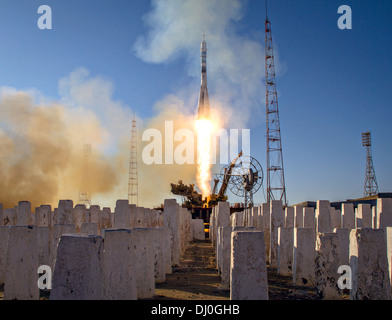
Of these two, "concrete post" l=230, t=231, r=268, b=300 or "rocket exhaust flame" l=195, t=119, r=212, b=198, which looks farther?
"rocket exhaust flame" l=195, t=119, r=212, b=198

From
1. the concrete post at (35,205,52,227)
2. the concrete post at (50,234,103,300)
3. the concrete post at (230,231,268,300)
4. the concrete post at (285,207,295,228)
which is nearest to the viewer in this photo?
the concrete post at (50,234,103,300)

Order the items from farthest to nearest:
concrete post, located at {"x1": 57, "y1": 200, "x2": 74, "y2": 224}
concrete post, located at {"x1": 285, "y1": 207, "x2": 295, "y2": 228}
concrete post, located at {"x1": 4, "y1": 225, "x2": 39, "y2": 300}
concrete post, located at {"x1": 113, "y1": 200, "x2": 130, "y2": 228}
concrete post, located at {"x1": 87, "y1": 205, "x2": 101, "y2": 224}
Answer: concrete post, located at {"x1": 87, "y1": 205, "x2": 101, "y2": 224} → concrete post, located at {"x1": 57, "y1": 200, "x2": 74, "y2": 224} → concrete post, located at {"x1": 285, "y1": 207, "x2": 295, "y2": 228} → concrete post, located at {"x1": 113, "y1": 200, "x2": 130, "y2": 228} → concrete post, located at {"x1": 4, "y1": 225, "x2": 39, "y2": 300}

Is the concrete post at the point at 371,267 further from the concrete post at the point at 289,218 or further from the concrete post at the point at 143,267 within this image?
the concrete post at the point at 289,218

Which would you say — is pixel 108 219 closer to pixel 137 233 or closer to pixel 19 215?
pixel 19 215

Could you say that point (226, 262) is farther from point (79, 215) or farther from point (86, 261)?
point (79, 215)

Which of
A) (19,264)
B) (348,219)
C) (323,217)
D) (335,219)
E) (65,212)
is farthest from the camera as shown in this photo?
(335,219)

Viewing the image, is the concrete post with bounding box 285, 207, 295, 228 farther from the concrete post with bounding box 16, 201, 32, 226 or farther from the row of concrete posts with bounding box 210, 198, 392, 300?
the concrete post with bounding box 16, 201, 32, 226

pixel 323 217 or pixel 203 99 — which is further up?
pixel 203 99

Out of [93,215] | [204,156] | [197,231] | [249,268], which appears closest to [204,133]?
[204,156]

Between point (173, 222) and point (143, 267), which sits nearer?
point (143, 267)

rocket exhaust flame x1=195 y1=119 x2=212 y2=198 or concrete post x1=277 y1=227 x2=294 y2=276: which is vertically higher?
rocket exhaust flame x1=195 y1=119 x2=212 y2=198

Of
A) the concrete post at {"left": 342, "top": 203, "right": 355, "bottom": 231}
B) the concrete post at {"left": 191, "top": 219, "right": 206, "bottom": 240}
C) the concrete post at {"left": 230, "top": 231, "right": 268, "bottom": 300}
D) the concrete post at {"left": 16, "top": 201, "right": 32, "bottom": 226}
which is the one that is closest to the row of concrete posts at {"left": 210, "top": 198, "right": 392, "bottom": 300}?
the concrete post at {"left": 230, "top": 231, "right": 268, "bottom": 300}

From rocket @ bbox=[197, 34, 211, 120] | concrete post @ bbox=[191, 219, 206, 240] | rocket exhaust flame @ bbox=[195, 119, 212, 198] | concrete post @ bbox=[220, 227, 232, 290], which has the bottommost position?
concrete post @ bbox=[191, 219, 206, 240]
